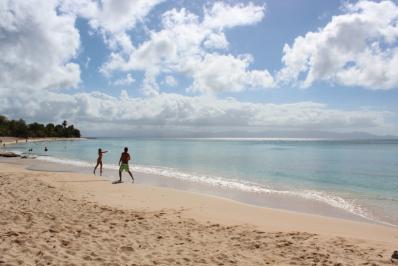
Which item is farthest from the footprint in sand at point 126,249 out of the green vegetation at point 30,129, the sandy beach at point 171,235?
the green vegetation at point 30,129

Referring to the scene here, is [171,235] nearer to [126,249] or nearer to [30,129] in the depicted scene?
[126,249]

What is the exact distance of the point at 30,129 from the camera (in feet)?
518

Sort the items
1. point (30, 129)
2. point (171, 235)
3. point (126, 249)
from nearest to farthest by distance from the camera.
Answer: point (126, 249) → point (171, 235) → point (30, 129)

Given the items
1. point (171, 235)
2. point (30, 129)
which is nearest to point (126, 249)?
point (171, 235)

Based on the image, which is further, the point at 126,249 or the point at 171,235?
the point at 171,235

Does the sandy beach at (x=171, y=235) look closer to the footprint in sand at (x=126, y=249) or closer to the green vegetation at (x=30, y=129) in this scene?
the footprint in sand at (x=126, y=249)

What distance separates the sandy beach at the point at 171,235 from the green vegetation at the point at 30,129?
145m

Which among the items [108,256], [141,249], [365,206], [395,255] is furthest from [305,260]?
[365,206]

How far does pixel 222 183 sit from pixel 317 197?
6.44 m

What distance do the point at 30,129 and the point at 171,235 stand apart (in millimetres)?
169799

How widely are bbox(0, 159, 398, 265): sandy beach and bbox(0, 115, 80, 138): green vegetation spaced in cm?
14480

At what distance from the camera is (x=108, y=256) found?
6484 millimetres

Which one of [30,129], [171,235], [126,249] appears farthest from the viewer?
[30,129]

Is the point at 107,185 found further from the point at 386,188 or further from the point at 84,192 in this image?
the point at 386,188
